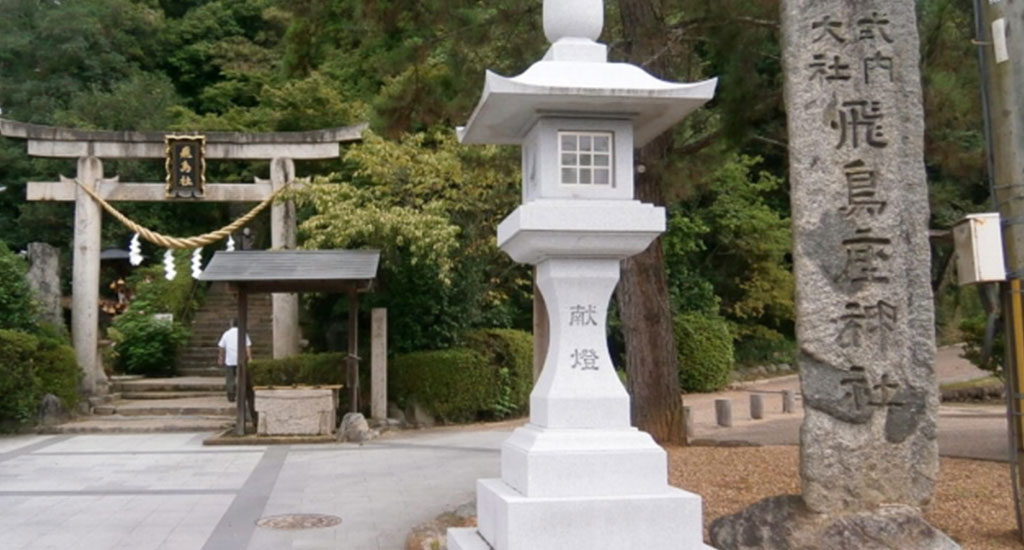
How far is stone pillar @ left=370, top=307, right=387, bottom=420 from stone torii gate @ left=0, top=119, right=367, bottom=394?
2307 millimetres

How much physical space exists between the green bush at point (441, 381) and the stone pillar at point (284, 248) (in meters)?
2.22

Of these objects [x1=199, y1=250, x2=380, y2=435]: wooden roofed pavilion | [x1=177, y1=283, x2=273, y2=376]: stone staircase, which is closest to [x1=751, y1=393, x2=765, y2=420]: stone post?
[x1=199, y1=250, x2=380, y2=435]: wooden roofed pavilion

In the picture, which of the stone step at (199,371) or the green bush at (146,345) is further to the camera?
the stone step at (199,371)

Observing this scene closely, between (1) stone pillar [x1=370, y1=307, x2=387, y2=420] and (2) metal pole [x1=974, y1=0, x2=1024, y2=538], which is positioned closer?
(2) metal pole [x1=974, y1=0, x2=1024, y2=538]

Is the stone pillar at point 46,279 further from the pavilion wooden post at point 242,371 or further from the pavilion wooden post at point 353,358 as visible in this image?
the pavilion wooden post at point 353,358

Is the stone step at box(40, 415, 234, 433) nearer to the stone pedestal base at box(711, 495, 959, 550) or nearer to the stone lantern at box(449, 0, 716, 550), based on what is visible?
the stone lantern at box(449, 0, 716, 550)

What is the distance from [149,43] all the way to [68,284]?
918cm

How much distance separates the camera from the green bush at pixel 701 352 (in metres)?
23.0

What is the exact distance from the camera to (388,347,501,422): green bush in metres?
17.0

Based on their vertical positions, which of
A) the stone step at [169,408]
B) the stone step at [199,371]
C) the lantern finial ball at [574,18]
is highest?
the lantern finial ball at [574,18]

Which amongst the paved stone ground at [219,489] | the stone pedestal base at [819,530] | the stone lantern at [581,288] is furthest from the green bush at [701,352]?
the stone lantern at [581,288]

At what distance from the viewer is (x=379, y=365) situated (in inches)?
649

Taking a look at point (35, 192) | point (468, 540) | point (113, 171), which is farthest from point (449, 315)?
point (113, 171)

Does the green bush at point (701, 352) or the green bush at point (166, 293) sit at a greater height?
the green bush at point (166, 293)
